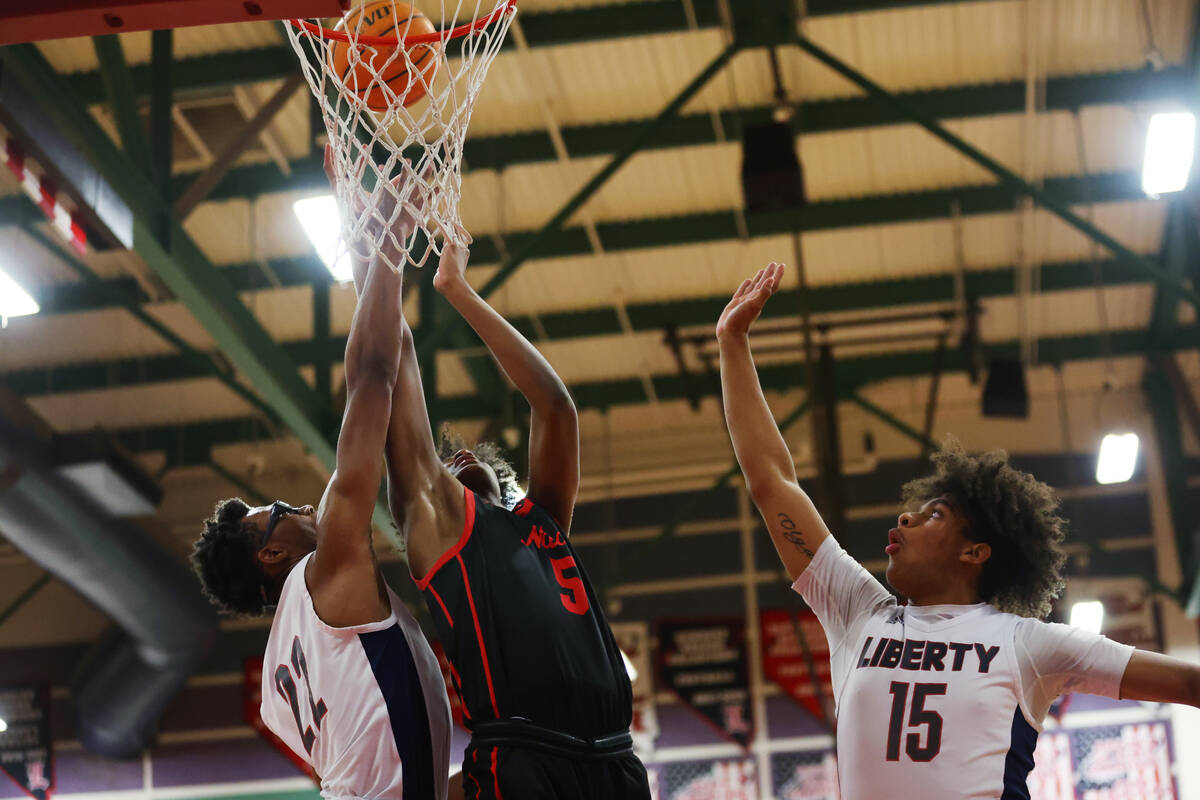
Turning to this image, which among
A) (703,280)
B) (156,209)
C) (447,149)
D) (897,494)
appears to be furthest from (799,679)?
(447,149)

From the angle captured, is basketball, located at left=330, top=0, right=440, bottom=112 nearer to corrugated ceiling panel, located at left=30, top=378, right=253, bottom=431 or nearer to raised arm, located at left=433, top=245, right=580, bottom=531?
raised arm, located at left=433, top=245, right=580, bottom=531

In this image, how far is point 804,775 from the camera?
610 inches

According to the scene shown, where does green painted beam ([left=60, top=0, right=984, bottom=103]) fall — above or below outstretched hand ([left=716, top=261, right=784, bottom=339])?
above

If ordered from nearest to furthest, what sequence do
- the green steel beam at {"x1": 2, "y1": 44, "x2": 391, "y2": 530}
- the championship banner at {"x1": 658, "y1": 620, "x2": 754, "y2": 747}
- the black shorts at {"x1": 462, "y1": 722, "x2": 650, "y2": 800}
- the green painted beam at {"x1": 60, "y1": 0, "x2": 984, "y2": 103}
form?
the black shorts at {"x1": 462, "y1": 722, "x2": 650, "y2": 800} < the green steel beam at {"x1": 2, "y1": 44, "x2": 391, "y2": 530} < the green painted beam at {"x1": 60, "y1": 0, "x2": 984, "y2": 103} < the championship banner at {"x1": 658, "y1": 620, "x2": 754, "y2": 747}

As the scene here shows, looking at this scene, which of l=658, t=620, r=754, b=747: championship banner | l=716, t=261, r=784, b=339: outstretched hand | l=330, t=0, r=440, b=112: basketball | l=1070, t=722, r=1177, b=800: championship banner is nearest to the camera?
l=716, t=261, r=784, b=339: outstretched hand

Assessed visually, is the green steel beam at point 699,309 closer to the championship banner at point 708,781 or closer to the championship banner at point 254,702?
the championship banner at point 254,702

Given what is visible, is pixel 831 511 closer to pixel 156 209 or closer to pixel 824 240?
pixel 824 240

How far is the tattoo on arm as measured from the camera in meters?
4.03

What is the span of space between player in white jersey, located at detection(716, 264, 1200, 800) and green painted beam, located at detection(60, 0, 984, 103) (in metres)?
6.52

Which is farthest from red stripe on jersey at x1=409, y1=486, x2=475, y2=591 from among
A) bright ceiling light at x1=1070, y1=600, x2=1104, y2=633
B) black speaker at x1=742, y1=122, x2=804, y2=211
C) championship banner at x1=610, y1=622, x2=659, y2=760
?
championship banner at x1=610, y1=622, x2=659, y2=760

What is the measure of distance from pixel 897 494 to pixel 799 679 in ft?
8.38

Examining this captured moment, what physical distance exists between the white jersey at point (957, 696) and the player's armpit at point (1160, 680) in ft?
0.09

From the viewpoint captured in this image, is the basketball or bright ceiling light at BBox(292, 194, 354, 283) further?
bright ceiling light at BBox(292, 194, 354, 283)

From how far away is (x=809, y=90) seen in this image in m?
11.8
